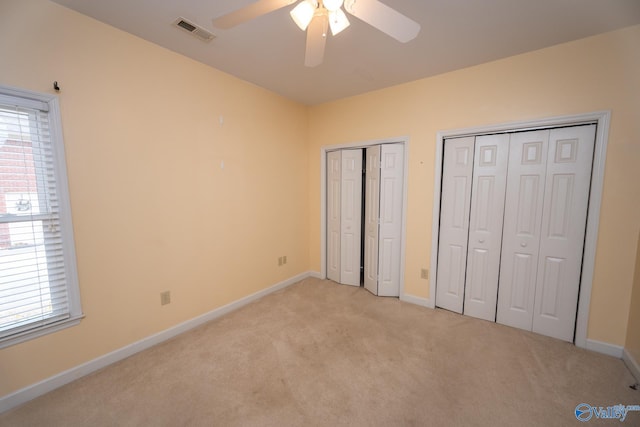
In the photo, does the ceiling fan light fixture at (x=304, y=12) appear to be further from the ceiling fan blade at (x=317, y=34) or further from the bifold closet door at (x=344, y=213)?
the bifold closet door at (x=344, y=213)

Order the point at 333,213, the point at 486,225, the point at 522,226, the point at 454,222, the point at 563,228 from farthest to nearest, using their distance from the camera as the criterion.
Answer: the point at 333,213, the point at 454,222, the point at 486,225, the point at 522,226, the point at 563,228

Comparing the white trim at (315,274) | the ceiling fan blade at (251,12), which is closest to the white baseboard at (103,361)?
the white trim at (315,274)

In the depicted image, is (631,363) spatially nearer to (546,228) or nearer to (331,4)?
(546,228)

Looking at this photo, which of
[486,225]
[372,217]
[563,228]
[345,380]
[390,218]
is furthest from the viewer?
[372,217]

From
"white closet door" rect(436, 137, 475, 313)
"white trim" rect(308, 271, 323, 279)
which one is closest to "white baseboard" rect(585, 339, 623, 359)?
"white closet door" rect(436, 137, 475, 313)

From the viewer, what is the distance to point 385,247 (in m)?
3.21

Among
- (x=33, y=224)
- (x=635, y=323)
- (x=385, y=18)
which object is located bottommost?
(x=635, y=323)

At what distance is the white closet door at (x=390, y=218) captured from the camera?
10.0 ft

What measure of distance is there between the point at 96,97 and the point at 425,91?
3056mm

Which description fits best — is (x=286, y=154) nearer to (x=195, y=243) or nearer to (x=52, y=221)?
(x=195, y=243)

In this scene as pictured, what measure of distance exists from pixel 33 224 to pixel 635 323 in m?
4.47

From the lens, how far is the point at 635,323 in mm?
1910

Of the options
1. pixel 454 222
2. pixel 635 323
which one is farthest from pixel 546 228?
pixel 635 323

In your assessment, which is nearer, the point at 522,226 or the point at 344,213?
the point at 522,226
